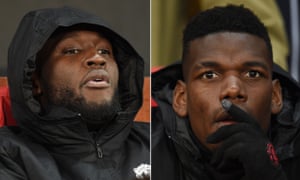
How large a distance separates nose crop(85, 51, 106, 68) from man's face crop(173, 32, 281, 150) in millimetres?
304

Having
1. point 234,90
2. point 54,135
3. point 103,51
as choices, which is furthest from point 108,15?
point 234,90

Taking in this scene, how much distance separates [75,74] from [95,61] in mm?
55

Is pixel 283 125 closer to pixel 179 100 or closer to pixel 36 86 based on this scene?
pixel 179 100

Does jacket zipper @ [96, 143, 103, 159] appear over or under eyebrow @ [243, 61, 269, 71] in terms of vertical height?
under

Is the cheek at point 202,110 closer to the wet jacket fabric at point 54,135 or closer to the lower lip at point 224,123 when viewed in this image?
the lower lip at point 224,123

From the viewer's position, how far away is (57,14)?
112 centimetres

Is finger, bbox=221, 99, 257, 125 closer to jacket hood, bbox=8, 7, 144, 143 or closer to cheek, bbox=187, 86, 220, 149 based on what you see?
cheek, bbox=187, 86, 220, 149

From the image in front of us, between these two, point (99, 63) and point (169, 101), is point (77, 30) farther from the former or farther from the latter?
point (169, 101)

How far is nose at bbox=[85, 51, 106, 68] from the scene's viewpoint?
1.13 m

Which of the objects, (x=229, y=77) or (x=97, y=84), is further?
(x=97, y=84)

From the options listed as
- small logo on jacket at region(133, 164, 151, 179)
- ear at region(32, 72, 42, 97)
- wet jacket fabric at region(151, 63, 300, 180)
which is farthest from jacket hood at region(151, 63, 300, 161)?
ear at region(32, 72, 42, 97)

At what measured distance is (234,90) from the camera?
2.90 ft

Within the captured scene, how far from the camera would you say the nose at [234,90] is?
0.88 m

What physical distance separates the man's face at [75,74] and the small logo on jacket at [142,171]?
0.17m
